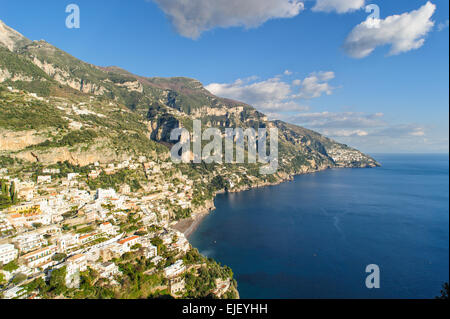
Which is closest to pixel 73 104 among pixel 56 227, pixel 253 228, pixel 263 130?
pixel 56 227

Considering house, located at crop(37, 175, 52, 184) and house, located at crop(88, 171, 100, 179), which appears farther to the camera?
house, located at crop(88, 171, 100, 179)

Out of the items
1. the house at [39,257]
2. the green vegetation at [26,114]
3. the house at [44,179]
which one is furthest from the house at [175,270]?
the green vegetation at [26,114]

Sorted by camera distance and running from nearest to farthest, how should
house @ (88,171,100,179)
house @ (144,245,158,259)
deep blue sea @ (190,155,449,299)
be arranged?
house @ (144,245,158,259), deep blue sea @ (190,155,449,299), house @ (88,171,100,179)

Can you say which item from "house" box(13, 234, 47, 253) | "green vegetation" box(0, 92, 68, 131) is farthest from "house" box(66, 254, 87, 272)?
"green vegetation" box(0, 92, 68, 131)

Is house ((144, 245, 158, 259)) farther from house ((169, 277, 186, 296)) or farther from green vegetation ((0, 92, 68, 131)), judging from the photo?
green vegetation ((0, 92, 68, 131))

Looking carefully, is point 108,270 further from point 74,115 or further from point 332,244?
point 74,115

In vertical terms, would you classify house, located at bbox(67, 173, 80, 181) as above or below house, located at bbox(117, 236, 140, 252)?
above
